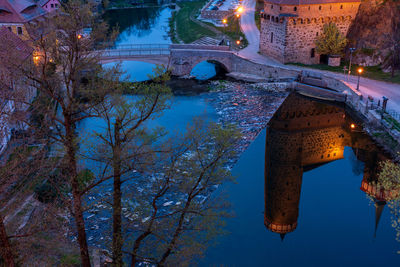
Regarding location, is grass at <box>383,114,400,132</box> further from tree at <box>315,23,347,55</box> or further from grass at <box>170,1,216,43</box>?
grass at <box>170,1,216,43</box>

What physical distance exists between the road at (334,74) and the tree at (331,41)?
9.65 ft

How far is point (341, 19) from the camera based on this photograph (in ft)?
147

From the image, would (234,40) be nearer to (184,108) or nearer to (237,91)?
(237,91)

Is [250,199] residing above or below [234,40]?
below

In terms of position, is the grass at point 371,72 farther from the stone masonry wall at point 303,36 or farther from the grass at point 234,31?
the grass at point 234,31

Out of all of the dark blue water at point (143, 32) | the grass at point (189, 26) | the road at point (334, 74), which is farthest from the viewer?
the grass at point (189, 26)

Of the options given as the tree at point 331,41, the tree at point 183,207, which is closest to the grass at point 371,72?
the tree at point 331,41

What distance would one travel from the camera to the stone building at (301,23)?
43.0m

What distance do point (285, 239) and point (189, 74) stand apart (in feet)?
97.6

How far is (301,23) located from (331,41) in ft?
12.0

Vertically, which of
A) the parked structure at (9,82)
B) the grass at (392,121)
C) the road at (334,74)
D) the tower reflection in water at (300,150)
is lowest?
the tower reflection in water at (300,150)

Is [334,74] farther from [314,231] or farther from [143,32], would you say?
[143,32]

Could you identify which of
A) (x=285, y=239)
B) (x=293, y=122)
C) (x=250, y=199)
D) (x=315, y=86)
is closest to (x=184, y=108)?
(x=293, y=122)

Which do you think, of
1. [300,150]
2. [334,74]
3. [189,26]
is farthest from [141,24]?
[300,150]
